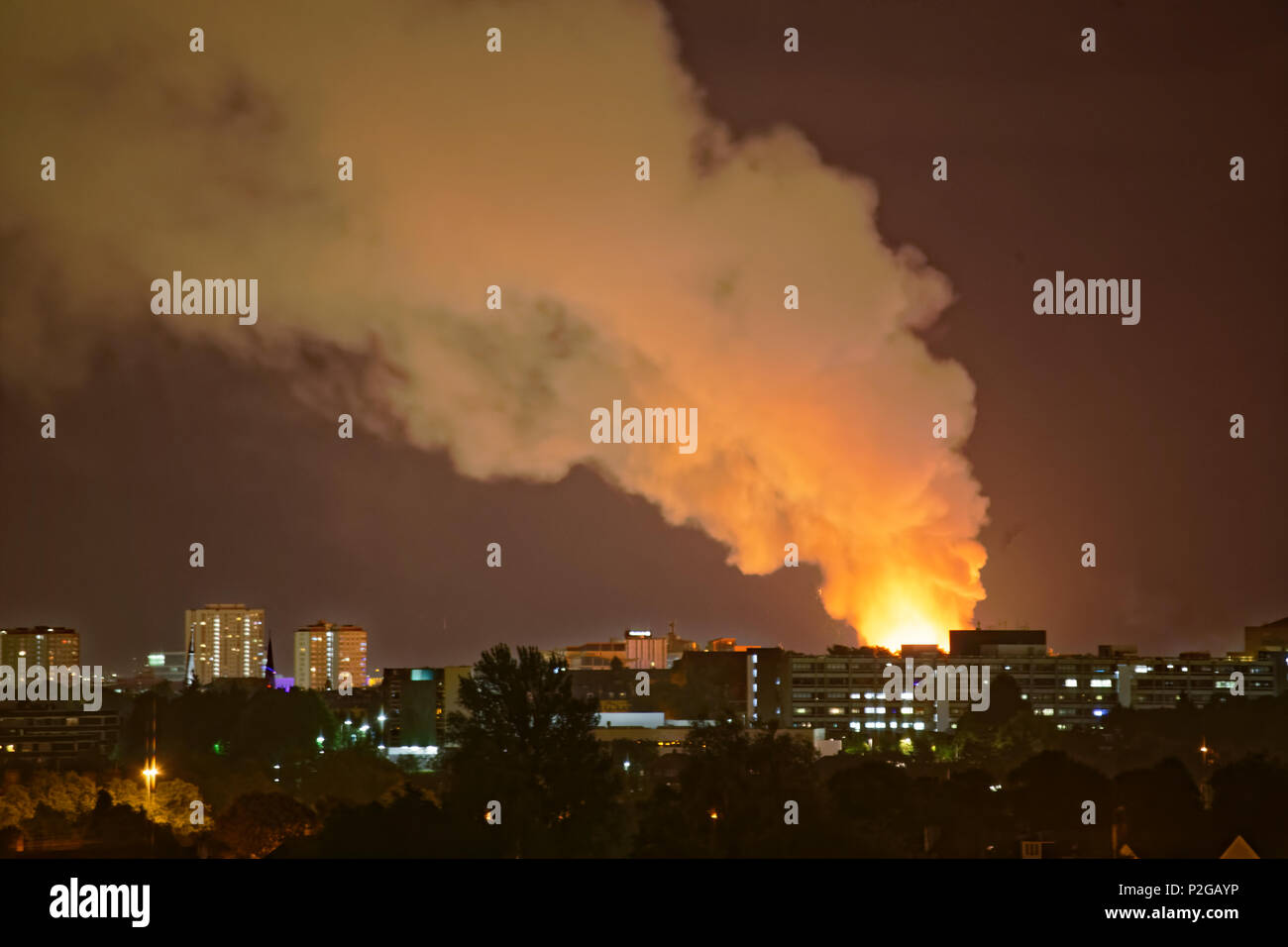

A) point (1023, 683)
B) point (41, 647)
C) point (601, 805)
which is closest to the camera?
point (601, 805)

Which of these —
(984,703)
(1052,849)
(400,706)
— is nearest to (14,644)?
(400,706)

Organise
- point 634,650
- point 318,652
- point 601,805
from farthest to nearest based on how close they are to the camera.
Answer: point 318,652 → point 634,650 → point 601,805

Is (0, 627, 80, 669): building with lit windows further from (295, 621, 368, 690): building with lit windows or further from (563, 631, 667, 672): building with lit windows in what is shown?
(295, 621, 368, 690): building with lit windows

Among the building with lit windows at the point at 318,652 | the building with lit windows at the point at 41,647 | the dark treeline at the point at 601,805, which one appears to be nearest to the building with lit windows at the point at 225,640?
the building with lit windows at the point at 318,652

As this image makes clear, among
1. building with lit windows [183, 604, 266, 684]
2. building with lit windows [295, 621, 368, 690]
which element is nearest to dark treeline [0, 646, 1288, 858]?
building with lit windows [183, 604, 266, 684]

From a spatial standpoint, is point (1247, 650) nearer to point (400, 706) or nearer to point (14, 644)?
point (400, 706)

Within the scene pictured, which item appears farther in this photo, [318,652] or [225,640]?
[318,652]

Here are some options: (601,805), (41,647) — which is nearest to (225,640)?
(41,647)

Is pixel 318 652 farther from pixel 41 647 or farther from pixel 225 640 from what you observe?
pixel 41 647

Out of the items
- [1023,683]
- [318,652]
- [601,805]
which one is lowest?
[601,805]
